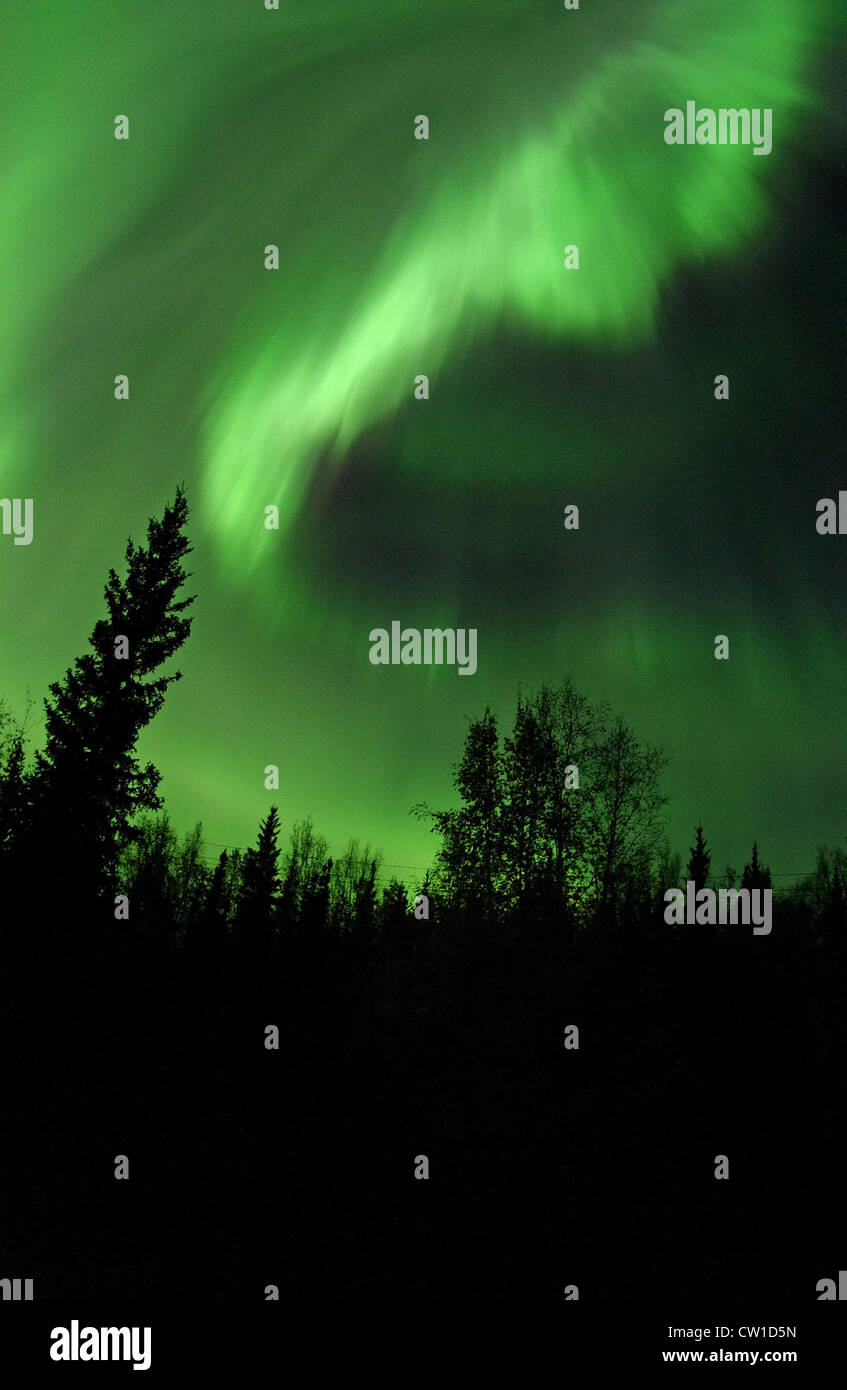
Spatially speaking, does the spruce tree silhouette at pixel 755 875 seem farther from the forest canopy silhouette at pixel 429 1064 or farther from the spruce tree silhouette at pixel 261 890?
the spruce tree silhouette at pixel 261 890

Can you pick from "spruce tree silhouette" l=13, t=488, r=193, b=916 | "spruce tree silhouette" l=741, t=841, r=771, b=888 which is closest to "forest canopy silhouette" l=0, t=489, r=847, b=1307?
"spruce tree silhouette" l=13, t=488, r=193, b=916

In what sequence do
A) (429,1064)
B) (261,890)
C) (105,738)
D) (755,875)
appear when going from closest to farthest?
(429,1064)
(105,738)
(261,890)
(755,875)

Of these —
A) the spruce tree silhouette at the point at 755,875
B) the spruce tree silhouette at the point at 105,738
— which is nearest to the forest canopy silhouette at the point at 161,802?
the spruce tree silhouette at the point at 105,738

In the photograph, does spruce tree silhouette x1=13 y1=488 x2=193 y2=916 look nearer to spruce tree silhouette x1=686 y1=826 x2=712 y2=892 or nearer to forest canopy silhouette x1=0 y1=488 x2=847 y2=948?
forest canopy silhouette x1=0 y1=488 x2=847 y2=948

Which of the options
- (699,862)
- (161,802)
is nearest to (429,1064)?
(161,802)

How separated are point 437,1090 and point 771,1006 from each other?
1322cm

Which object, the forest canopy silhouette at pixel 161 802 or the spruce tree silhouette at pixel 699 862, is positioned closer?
the forest canopy silhouette at pixel 161 802

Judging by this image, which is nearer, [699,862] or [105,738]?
[105,738]

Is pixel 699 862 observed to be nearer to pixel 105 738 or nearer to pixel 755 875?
pixel 755 875

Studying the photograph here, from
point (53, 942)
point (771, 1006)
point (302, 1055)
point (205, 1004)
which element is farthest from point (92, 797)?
point (771, 1006)

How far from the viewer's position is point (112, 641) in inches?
1640

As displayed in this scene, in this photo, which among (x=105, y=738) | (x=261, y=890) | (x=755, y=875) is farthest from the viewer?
(x=755, y=875)

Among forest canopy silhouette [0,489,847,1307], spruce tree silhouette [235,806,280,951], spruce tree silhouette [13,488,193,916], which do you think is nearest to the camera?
forest canopy silhouette [0,489,847,1307]
